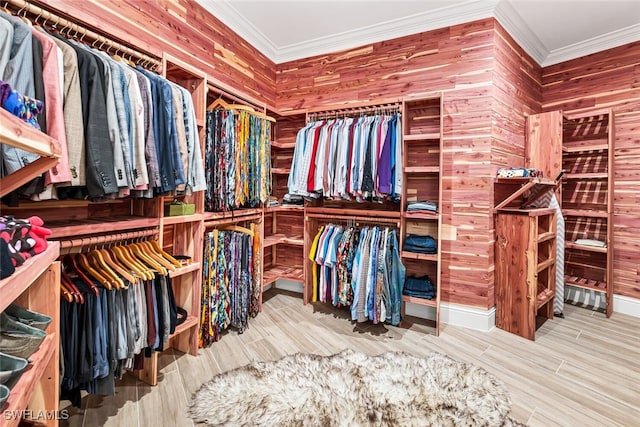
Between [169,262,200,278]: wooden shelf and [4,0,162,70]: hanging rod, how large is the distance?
132 centimetres

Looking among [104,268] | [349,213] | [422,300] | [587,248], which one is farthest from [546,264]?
[104,268]

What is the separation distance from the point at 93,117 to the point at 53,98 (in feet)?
0.56

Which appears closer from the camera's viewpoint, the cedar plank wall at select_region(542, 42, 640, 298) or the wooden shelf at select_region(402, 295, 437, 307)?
the wooden shelf at select_region(402, 295, 437, 307)

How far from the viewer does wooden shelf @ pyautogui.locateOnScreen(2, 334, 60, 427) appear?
706 mm

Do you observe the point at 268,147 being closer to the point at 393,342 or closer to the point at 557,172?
the point at 393,342

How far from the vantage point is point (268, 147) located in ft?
9.70

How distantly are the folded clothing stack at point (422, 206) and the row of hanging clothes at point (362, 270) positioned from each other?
0.26 m

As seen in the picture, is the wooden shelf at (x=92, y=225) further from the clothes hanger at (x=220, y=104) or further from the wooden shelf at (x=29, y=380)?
the clothes hanger at (x=220, y=104)

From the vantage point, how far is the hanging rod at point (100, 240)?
5.01 feet

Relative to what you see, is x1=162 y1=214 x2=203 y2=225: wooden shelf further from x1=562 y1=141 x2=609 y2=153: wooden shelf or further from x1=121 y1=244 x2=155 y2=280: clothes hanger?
x1=562 y1=141 x2=609 y2=153: wooden shelf

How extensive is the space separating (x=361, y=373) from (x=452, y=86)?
8.56ft

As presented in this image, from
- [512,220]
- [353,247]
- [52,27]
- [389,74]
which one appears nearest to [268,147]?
[353,247]

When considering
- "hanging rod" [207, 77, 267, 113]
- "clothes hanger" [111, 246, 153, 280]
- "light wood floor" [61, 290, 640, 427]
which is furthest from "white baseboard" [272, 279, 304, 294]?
"clothes hanger" [111, 246, 153, 280]

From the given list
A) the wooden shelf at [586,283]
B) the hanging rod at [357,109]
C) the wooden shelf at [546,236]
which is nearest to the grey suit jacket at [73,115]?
the hanging rod at [357,109]
